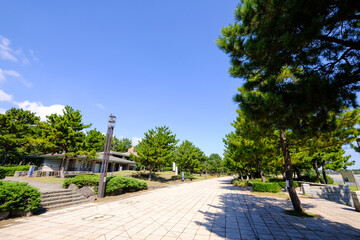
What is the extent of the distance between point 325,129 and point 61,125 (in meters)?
24.4

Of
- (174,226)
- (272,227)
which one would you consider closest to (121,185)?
(174,226)

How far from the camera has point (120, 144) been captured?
205 ft

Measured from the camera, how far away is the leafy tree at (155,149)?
2316 centimetres

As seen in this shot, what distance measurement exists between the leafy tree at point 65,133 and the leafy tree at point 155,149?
23.4 ft

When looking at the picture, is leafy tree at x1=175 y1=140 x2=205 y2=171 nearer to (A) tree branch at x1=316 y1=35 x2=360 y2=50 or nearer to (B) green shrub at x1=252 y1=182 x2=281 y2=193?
(B) green shrub at x1=252 y1=182 x2=281 y2=193

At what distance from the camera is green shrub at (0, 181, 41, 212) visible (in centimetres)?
578

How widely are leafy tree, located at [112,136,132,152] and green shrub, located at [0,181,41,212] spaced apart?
5739 centimetres

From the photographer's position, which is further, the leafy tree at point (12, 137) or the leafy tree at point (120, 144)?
the leafy tree at point (120, 144)

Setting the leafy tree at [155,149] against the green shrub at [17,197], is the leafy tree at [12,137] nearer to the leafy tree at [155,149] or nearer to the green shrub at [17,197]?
the leafy tree at [155,149]

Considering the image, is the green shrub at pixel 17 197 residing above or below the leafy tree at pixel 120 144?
below

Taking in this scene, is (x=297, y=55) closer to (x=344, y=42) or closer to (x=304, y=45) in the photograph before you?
(x=304, y=45)

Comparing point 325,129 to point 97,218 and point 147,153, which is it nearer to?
point 97,218

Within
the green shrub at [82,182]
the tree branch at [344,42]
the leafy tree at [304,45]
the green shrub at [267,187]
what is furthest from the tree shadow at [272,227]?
the green shrub at [82,182]

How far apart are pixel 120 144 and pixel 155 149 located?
147 ft
